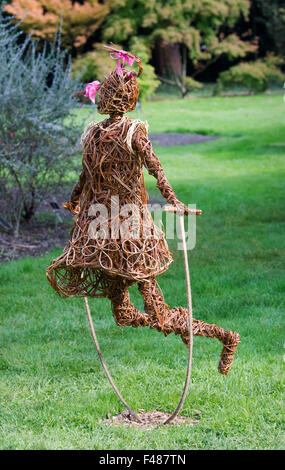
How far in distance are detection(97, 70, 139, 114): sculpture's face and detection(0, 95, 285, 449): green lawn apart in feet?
6.09

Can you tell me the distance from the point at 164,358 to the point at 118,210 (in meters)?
1.70

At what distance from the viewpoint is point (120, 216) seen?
3.41 meters

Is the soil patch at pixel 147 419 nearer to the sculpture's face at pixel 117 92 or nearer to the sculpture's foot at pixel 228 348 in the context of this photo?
the sculpture's foot at pixel 228 348

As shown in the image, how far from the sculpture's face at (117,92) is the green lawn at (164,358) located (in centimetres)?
186

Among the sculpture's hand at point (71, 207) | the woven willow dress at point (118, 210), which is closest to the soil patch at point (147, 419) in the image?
the woven willow dress at point (118, 210)

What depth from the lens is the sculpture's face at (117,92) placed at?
3.38 m

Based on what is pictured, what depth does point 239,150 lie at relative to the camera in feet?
47.7

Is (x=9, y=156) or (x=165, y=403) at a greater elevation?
(x=9, y=156)

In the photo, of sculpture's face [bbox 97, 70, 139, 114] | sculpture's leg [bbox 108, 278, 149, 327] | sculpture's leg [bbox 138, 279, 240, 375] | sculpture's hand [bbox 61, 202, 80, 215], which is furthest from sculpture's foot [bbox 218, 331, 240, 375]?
Answer: sculpture's face [bbox 97, 70, 139, 114]

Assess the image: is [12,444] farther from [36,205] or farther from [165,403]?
[36,205]

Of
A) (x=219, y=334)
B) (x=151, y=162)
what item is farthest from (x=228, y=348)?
(x=151, y=162)

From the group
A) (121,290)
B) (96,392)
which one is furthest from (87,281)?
(96,392)

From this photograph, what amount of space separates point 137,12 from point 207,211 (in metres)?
21.8

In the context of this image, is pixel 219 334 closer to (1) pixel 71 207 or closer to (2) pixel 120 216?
(2) pixel 120 216
